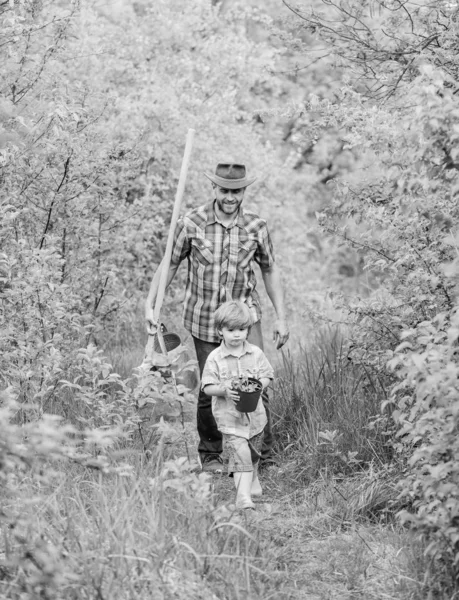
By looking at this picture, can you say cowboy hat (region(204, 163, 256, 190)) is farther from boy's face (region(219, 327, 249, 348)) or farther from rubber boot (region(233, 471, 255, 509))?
rubber boot (region(233, 471, 255, 509))

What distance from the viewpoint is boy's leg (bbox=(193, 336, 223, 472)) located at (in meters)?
5.74

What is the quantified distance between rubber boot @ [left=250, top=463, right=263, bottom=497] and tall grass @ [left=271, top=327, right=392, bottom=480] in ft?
0.89

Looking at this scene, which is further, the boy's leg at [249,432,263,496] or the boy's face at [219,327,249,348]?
the boy's leg at [249,432,263,496]

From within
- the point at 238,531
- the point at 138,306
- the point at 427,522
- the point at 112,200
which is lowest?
the point at 138,306

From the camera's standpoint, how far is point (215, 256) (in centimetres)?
567

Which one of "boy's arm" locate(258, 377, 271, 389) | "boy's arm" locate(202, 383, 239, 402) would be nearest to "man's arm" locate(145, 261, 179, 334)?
"boy's arm" locate(202, 383, 239, 402)

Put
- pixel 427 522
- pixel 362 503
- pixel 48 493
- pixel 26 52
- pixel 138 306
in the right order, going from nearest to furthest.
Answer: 1. pixel 427 522
2. pixel 48 493
3. pixel 362 503
4. pixel 26 52
5. pixel 138 306

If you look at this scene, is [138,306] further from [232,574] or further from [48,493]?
[232,574]

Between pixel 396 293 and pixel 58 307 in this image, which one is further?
pixel 58 307

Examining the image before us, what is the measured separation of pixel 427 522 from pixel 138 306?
21.2 feet

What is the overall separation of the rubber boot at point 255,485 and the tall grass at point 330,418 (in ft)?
0.89

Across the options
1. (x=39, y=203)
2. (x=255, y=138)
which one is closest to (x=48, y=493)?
(x=39, y=203)

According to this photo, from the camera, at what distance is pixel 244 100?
44.2 feet

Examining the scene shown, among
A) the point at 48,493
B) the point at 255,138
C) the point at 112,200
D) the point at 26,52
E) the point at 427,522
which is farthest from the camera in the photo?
the point at 255,138
